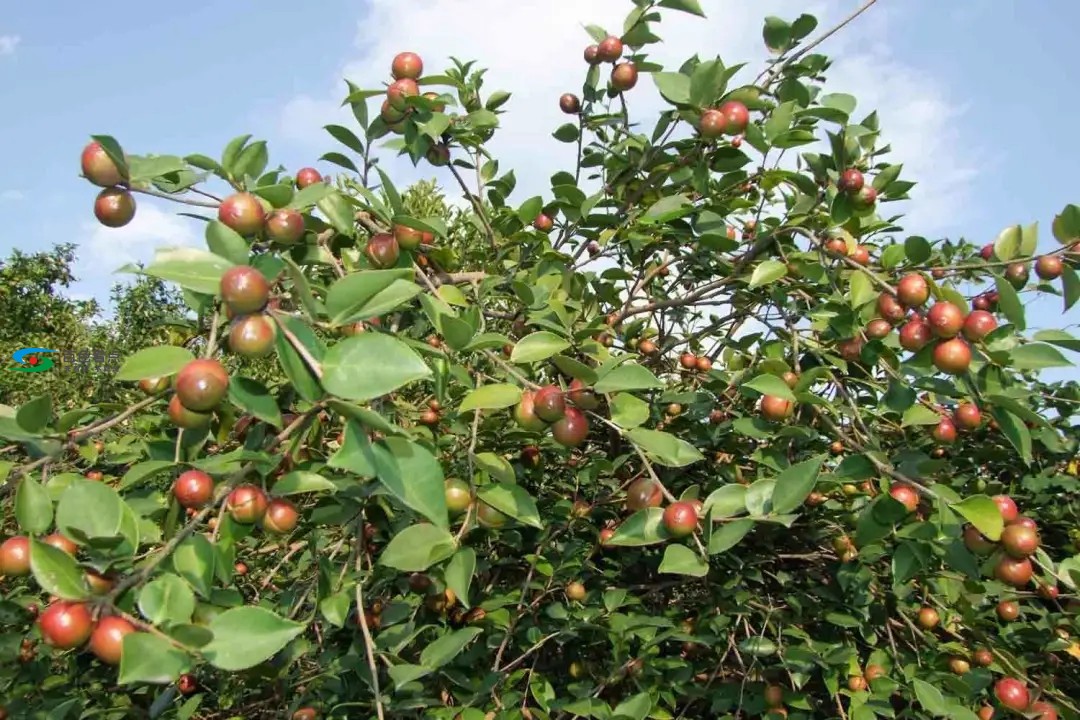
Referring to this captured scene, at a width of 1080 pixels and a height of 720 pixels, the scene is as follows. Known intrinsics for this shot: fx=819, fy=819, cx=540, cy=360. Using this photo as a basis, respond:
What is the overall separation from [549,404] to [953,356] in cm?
62

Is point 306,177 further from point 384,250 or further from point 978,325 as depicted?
point 978,325

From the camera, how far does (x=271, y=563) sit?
261cm

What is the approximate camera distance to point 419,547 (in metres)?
1.18

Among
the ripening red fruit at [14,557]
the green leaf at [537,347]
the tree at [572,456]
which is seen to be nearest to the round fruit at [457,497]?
the tree at [572,456]

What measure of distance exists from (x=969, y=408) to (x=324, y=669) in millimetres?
1451

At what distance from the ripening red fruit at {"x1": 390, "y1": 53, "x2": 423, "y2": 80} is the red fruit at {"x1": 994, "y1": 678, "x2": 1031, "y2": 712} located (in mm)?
1763

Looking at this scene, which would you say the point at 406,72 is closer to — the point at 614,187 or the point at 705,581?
the point at 614,187

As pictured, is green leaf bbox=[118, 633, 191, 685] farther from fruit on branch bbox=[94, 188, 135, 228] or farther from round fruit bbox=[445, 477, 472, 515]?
fruit on branch bbox=[94, 188, 135, 228]

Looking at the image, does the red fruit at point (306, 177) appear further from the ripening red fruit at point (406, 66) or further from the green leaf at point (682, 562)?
the green leaf at point (682, 562)

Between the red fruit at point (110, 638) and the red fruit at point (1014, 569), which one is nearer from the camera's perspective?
the red fruit at point (110, 638)

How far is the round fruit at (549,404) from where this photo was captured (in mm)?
1229

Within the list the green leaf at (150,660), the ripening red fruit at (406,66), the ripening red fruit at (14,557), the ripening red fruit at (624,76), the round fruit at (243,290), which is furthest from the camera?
the ripening red fruit at (624,76)

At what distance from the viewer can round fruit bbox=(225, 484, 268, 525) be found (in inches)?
43.9

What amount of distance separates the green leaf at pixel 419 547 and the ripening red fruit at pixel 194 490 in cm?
25
